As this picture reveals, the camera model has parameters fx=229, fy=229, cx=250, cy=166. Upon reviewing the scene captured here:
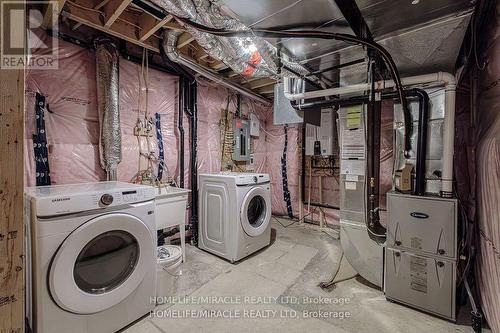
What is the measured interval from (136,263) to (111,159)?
1.08 metres

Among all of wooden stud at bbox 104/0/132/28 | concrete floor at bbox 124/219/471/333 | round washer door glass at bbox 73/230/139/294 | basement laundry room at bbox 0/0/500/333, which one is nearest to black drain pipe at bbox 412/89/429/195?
basement laundry room at bbox 0/0/500/333

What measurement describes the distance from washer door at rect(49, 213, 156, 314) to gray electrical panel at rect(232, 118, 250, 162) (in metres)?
2.37

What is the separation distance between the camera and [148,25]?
2086 millimetres

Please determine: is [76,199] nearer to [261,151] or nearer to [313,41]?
[313,41]

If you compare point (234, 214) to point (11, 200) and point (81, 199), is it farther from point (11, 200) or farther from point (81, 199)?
point (11, 200)

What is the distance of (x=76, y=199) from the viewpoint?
1334mm

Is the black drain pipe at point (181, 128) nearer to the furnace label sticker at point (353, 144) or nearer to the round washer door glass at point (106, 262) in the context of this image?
the round washer door glass at point (106, 262)

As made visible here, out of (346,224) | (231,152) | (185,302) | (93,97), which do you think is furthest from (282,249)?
(93,97)

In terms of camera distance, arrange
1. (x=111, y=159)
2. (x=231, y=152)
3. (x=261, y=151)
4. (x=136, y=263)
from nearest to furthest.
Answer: (x=136, y=263) < (x=111, y=159) < (x=231, y=152) < (x=261, y=151)

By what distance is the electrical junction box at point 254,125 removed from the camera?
417 cm

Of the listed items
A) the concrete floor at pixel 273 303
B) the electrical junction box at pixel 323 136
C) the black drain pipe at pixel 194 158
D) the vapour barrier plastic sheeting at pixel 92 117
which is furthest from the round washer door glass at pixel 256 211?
the electrical junction box at pixel 323 136

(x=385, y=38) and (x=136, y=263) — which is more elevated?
(x=385, y=38)

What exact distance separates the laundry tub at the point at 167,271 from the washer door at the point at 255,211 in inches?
32.2

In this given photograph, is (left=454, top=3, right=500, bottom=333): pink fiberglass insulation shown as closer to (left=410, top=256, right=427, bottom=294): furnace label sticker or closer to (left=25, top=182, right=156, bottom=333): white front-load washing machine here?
(left=410, top=256, right=427, bottom=294): furnace label sticker
